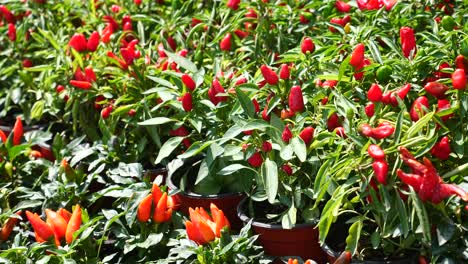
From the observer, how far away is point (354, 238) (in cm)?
208

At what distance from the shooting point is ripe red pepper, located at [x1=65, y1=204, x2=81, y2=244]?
2426 millimetres

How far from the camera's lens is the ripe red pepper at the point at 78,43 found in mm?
3221

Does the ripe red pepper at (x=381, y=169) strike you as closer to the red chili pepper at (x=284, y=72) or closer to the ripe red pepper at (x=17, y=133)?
the red chili pepper at (x=284, y=72)

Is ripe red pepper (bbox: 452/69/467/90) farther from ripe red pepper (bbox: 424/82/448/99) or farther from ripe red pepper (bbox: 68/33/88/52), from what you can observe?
ripe red pepper (bbox: 68/33/88/52)

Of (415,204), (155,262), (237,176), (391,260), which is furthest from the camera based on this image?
(237,176)

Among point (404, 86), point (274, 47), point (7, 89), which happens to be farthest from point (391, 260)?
point (7, 89)

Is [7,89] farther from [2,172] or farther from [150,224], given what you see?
[150,224]

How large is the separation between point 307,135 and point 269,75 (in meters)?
0.26

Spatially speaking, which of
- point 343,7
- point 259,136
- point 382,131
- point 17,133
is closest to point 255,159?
point 259,136

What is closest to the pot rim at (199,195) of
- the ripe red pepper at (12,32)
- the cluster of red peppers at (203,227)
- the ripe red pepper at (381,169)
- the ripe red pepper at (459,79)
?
the cluster of red peppers at (203,227)

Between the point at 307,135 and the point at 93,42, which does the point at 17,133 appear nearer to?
the point at 93,42

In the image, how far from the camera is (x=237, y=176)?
260 centimetres

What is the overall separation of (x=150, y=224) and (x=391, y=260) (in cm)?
83

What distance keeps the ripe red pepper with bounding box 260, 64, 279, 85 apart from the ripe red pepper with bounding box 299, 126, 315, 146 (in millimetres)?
235
